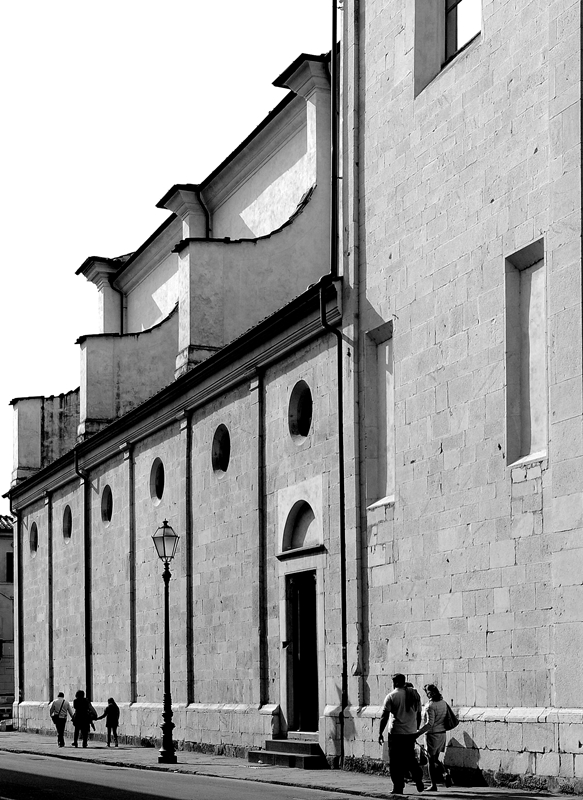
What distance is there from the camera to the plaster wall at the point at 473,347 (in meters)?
15.8

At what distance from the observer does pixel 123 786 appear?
1864cm

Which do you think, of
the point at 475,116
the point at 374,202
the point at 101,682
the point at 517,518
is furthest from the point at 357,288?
the point at 101,682

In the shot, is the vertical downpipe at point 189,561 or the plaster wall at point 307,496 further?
the vertical downpipe at point 189,561

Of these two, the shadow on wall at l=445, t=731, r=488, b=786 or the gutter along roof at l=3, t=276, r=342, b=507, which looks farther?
the gutter along roof at l=3, t=276, r=342, b=507

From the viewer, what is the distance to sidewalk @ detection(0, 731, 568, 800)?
16312 millimetres

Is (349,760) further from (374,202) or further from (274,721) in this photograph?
(374,202)

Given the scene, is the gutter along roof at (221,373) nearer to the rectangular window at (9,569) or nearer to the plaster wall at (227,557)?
the plaster wall at (227,557)

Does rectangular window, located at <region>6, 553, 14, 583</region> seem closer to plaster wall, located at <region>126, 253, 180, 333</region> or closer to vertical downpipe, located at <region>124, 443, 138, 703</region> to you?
plaster wall, located at <region>126, 253, 180, 333</region>

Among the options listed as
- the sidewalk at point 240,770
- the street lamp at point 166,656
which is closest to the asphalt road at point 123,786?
the sidewalk at point 240,770

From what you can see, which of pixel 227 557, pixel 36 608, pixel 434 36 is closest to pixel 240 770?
pixel 227 557

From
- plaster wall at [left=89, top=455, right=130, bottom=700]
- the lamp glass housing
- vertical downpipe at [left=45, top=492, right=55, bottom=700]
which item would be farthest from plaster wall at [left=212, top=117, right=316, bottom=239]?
vertical downpipe at [left=45, top=492, right=55, bottom=700]

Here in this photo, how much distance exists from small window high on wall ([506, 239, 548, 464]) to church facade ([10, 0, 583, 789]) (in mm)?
33

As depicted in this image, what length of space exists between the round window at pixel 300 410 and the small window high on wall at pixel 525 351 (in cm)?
648

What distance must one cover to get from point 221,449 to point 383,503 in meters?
7.61
